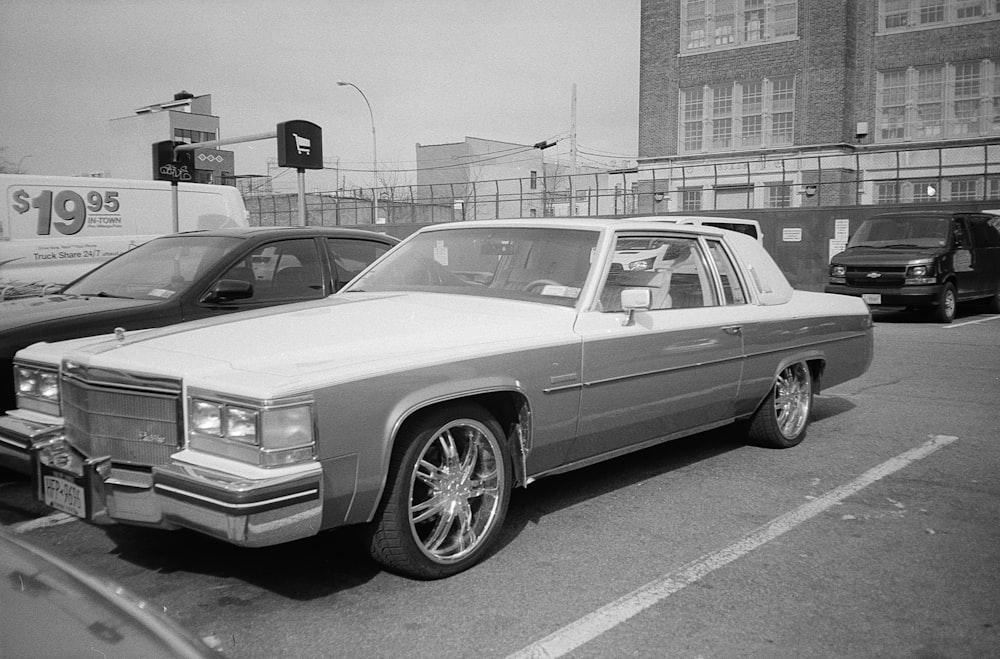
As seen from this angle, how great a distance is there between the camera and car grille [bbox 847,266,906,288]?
604 inches

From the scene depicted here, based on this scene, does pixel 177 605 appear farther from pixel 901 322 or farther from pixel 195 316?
pixel 901 322

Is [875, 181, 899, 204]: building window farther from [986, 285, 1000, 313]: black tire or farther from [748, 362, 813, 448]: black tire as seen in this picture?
[748, 362, 813, 448]: black tire

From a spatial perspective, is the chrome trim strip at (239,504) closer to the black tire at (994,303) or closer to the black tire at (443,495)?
the black tire at (443,495)

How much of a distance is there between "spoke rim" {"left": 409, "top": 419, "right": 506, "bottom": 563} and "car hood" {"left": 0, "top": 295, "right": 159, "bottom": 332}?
290 cm

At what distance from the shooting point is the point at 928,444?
6.27 meters

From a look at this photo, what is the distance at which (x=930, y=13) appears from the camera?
32.1 m

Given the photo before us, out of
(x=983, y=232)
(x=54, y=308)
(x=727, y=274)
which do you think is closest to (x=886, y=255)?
(x=983, y=232)

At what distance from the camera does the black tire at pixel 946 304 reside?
1515cm

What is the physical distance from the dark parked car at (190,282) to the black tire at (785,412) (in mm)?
3353

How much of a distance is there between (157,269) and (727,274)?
13.2 ft

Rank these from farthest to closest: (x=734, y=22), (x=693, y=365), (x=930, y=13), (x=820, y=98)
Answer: (x=734, y=22) < (x=820, y=98) < (x=930, y=13) < (x=693, y=365)

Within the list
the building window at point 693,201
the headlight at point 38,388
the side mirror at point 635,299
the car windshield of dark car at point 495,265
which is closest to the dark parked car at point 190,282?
the headlight at point 38,388

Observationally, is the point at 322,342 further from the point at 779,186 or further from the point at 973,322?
the point at 779,186

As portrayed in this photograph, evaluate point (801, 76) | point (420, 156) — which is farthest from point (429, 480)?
point (420, 156)
